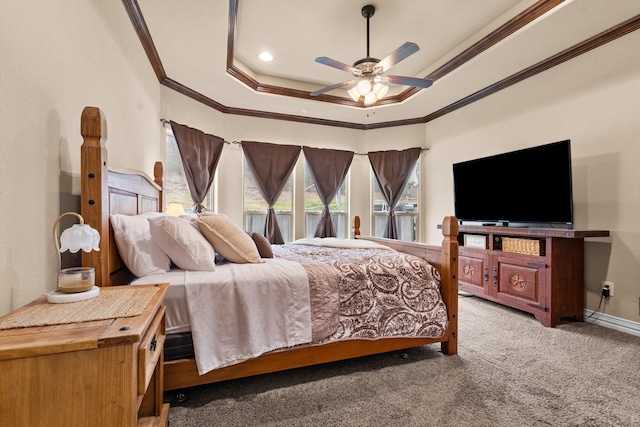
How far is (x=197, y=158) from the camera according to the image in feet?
13.2

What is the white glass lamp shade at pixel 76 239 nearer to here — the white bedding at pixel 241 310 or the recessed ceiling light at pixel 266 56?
the white bedding at pixel 241 310

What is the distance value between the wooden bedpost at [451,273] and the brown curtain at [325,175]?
Result: 118 inches

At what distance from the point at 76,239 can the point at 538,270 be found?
3.47m

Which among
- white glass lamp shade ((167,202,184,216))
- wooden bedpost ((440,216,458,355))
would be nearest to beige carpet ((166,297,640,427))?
wooden bedpost ((440,216,458,355))

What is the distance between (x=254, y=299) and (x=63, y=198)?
105 cm

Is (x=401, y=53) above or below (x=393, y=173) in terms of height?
above

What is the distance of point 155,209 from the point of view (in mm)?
2805

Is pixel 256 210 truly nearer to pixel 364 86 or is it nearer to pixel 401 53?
pixel 364 86

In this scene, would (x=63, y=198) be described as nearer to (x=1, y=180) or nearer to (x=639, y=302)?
(x=1, y=180)

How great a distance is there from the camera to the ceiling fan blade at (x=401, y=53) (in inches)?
95.7

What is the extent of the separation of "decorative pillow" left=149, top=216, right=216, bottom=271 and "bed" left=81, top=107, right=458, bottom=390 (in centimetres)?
22

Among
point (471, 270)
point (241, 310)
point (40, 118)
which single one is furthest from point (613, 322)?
point (40, 118)

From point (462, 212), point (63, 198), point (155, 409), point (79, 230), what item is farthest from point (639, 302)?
point (63, 198)

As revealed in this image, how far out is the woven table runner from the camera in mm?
879
